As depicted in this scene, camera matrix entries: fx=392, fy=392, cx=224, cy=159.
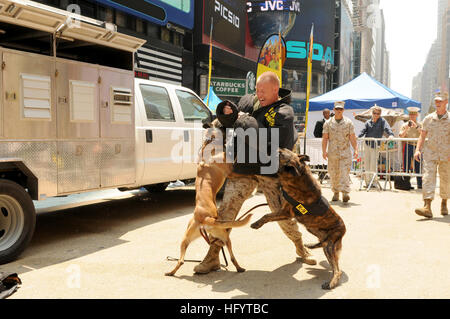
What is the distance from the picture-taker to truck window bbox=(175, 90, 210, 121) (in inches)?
294

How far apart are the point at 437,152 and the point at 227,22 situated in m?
18.5

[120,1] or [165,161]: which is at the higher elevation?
[120,1]

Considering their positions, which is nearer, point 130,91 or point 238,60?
point 130,91

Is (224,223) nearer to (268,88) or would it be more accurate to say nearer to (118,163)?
(268,88)

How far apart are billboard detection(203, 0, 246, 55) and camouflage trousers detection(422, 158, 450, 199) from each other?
15390mm

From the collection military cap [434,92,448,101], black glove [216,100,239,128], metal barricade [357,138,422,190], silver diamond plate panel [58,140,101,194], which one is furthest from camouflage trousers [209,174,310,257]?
metal barricade [357,138,422,190]

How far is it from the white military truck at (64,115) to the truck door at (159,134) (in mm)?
21

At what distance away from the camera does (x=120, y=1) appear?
13391 mm

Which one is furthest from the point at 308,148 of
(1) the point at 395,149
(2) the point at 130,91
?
(2) the point at 130,91

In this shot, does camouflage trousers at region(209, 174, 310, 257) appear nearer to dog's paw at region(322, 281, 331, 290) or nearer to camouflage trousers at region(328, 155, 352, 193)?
dog's paw at region(322, 281, 331, 290)

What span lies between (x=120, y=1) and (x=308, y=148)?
26.5 feet

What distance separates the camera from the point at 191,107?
7695 millimetres

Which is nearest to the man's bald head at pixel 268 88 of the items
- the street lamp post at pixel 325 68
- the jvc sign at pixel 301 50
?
the jvc sign at pixel 301 50

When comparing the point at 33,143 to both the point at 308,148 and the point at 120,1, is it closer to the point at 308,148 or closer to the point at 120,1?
the point at 308,148
